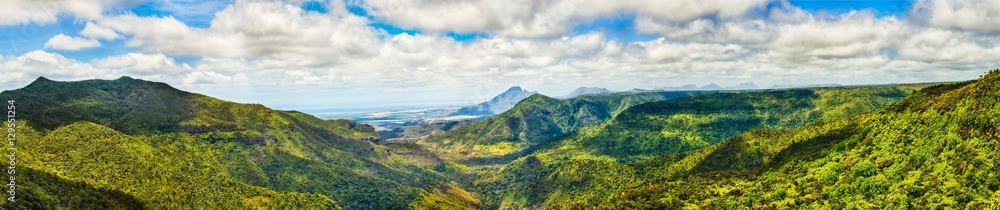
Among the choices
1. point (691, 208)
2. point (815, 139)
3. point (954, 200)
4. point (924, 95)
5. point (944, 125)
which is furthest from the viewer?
point (815, 139)

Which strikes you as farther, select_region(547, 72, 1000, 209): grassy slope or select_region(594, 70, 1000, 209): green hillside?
select_region(547, 72, 1000, 209): grassy slope

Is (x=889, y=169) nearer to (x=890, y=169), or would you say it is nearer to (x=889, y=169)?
A: (x=889, y=169)

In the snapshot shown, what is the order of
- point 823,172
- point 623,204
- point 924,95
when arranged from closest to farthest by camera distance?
point 823,172 → point 924,95 → point 623,204

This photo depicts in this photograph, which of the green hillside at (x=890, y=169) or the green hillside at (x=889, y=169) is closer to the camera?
the green hillside at (x=890, y=169)

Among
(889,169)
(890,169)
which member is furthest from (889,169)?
(890,169)

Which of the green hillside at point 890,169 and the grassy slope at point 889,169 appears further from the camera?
the grassy slope at point 889,169

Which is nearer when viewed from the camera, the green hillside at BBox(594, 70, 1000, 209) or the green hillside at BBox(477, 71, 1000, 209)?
the green hillside at BBox(594, 70, 1000, 209)

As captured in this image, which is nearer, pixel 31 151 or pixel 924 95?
pixel 924 95

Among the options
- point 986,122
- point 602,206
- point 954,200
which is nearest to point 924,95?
point 986,122

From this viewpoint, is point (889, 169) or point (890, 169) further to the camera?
point (889, 169)

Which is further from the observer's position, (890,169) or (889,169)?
(889,169)

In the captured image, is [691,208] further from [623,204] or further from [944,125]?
[944,125]
